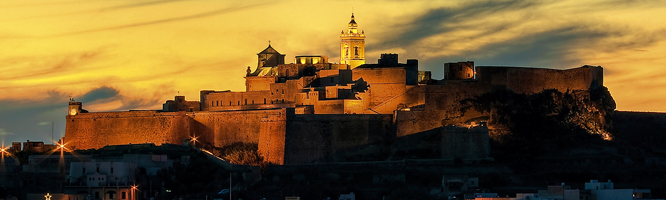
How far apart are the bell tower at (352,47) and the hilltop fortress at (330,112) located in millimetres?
5141

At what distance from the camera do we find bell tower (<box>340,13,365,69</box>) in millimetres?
105062

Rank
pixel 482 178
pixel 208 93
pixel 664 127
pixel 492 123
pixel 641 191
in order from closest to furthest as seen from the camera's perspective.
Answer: pixel 641 191
pixel 482 178
pixel 492 123
pixel 664 127
pixel 208 93

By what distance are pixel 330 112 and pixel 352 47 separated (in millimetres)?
18148

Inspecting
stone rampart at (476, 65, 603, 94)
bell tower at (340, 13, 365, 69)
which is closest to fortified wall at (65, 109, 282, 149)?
stone rampart at (476, 65, 603, 94)

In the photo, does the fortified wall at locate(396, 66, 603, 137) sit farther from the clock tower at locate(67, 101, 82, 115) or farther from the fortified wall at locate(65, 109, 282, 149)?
the clock tower at locate(67, 101, 82, 115)

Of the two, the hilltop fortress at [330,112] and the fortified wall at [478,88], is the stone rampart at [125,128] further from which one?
the fortified wall at [478,88]

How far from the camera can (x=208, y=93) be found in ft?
323

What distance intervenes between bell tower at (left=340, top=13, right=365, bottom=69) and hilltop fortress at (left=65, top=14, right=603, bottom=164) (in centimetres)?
514

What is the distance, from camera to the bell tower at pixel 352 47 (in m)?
105

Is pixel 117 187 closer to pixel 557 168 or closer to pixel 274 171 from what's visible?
pixel 274 171

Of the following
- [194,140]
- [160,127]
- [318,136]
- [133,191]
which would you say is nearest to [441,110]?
[318,136]

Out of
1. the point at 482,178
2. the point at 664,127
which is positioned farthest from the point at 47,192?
the point at 664,127

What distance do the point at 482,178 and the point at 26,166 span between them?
24.0 metres

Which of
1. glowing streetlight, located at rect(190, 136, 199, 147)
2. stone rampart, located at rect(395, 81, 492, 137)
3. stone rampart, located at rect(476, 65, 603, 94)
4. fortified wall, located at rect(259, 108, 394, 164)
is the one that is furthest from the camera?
glowing streetlight, located at rect(190, 136, 199, 147)
